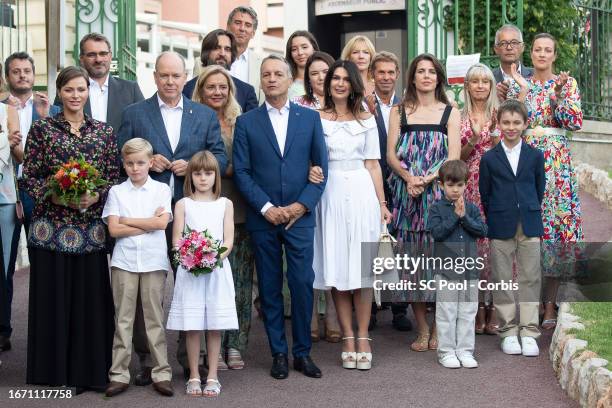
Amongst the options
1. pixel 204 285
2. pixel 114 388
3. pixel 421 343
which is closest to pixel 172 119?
pixel 204 285

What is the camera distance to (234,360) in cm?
778

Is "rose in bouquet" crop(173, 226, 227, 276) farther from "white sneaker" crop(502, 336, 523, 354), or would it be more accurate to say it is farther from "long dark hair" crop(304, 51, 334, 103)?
"white sneaker" crop(502, 336, 523, 354)

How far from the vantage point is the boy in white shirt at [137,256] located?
23.2 feet

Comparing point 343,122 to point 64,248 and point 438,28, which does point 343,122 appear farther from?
point 438,28

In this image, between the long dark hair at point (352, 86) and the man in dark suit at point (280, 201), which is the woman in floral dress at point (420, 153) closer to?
the long dark hair at point (352, 86)

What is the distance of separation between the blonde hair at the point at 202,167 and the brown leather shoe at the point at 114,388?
1.28m

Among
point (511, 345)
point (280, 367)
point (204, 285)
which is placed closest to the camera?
point (204, 285)

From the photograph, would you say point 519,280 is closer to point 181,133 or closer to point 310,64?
point 310,64

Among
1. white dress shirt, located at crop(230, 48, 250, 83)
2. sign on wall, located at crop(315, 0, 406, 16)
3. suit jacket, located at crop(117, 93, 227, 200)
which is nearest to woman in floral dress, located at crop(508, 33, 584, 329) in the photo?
white dress shirt, located at crop(230, 48, 250, 83)

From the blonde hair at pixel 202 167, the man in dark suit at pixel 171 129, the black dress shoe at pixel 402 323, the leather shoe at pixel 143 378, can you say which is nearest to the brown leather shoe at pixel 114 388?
the leather shoe at pixel 143 378

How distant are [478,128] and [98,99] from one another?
2.91 metres

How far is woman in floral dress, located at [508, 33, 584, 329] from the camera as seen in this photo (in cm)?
880

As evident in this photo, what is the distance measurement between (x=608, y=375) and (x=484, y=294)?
2635mm

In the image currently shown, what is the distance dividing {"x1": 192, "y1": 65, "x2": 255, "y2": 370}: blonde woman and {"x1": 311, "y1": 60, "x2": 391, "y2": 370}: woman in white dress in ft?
1.68
